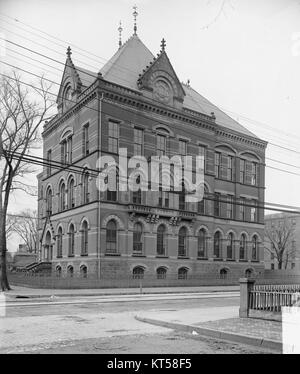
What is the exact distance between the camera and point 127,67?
124ft

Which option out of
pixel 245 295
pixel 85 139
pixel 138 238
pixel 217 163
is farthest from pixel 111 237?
pixel 245 295

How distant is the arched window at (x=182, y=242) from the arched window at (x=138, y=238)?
4036 mm

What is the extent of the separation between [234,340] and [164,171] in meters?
26.1

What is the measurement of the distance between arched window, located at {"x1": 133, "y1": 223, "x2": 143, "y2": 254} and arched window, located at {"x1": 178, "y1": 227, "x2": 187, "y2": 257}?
13.2ft

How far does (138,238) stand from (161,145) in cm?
742

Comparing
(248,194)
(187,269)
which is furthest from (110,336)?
(248,194)

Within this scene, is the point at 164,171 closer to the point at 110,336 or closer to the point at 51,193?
→ the point at 51,193

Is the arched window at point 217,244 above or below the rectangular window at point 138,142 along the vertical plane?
below

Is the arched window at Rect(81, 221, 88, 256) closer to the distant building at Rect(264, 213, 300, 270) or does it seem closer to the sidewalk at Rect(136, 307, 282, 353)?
the sidewalk at Rect(136, 307, 282, 353)

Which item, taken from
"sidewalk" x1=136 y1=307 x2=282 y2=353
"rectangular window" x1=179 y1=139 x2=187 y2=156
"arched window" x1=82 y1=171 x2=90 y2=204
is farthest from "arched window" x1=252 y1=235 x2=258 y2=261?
"sidewalk" x1=136 y1=307 x2=282 y2=353

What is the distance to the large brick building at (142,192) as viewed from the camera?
33.6 meters

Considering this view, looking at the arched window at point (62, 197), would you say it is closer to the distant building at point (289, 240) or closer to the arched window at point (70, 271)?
the arched window at point (70, 271)

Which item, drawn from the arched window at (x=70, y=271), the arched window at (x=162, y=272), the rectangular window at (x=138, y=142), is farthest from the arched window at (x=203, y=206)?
the arched window at (x=70, y=271)
